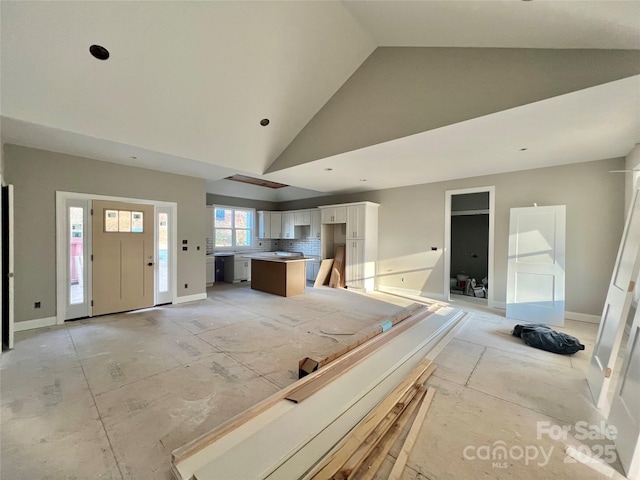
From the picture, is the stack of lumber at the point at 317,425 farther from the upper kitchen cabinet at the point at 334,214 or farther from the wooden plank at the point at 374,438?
the upper kitchen cabinet at the point at 334,214

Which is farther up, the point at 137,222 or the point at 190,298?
the point at 137,222

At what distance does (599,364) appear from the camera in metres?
2.27

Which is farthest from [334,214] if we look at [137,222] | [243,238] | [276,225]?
[137,222]

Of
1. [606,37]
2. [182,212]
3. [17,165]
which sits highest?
[606,37]

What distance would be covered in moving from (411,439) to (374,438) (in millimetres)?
267

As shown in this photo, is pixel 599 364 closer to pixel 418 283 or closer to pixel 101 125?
pixel 418 283

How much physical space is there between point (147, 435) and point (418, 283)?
5.66 meters

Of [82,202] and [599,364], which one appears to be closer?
[599,364]

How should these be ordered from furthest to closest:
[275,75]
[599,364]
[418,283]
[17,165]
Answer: [418,283] → [17,165] → [275,75] → [599,364]

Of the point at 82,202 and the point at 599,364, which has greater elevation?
the point at 82,202

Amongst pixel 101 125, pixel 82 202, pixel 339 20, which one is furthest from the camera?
pixel 82 202

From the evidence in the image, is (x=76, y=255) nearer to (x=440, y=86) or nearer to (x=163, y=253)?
(x=163, y=253)

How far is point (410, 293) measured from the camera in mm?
6203

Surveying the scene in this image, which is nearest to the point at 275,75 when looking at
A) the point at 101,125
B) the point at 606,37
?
the point at 101,125
